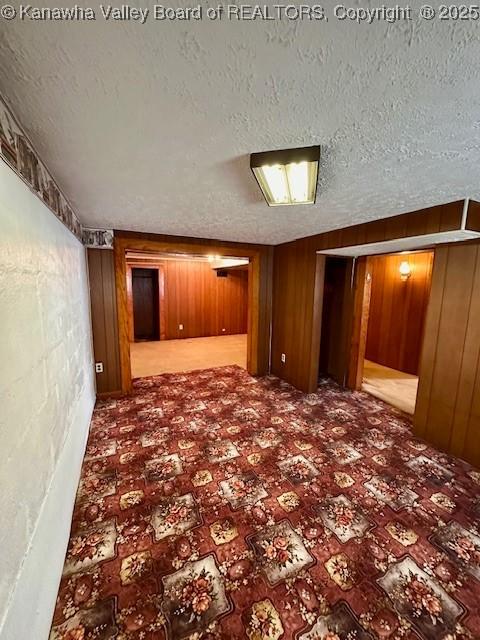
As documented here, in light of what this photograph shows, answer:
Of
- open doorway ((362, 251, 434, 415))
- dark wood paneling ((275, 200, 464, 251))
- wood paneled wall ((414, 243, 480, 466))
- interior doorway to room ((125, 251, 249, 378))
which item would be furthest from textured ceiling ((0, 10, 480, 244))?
interior doorway to room ((125, 251, 249, 378))

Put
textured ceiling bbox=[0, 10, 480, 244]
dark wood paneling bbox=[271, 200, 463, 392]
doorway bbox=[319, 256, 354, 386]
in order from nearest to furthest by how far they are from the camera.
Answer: textured ceiling bbox=[0, 10, 480, 244] < dark wood paneling bbox=[271, 200, 463, 392] < doorway bbox=[319, 256, 354, 386]

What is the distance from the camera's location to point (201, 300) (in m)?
7.26

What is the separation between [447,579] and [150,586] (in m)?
1.49

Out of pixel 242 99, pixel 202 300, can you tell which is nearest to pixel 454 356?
pixel 242 99

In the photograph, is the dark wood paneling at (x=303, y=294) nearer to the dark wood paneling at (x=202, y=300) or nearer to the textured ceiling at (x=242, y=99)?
the textured ceiling at (x=242, y=99)

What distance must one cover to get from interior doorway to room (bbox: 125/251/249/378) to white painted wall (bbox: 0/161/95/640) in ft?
14.3

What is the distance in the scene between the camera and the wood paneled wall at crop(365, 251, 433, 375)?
450 centimetres

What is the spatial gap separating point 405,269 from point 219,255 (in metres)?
3.39

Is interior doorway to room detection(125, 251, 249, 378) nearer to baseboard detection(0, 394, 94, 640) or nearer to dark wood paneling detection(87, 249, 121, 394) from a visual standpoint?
dark wood paneling detection(87, 249, 121, 394)

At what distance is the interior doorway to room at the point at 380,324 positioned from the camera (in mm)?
3645

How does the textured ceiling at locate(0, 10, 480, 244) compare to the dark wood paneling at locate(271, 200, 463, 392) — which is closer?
the textured ceiling at locate(0, 10, 480, 244)

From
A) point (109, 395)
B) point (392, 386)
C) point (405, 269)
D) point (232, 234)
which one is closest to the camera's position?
point (232, 234)

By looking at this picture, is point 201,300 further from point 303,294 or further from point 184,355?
point 303,294

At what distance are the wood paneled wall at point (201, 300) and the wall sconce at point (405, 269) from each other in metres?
3.88
